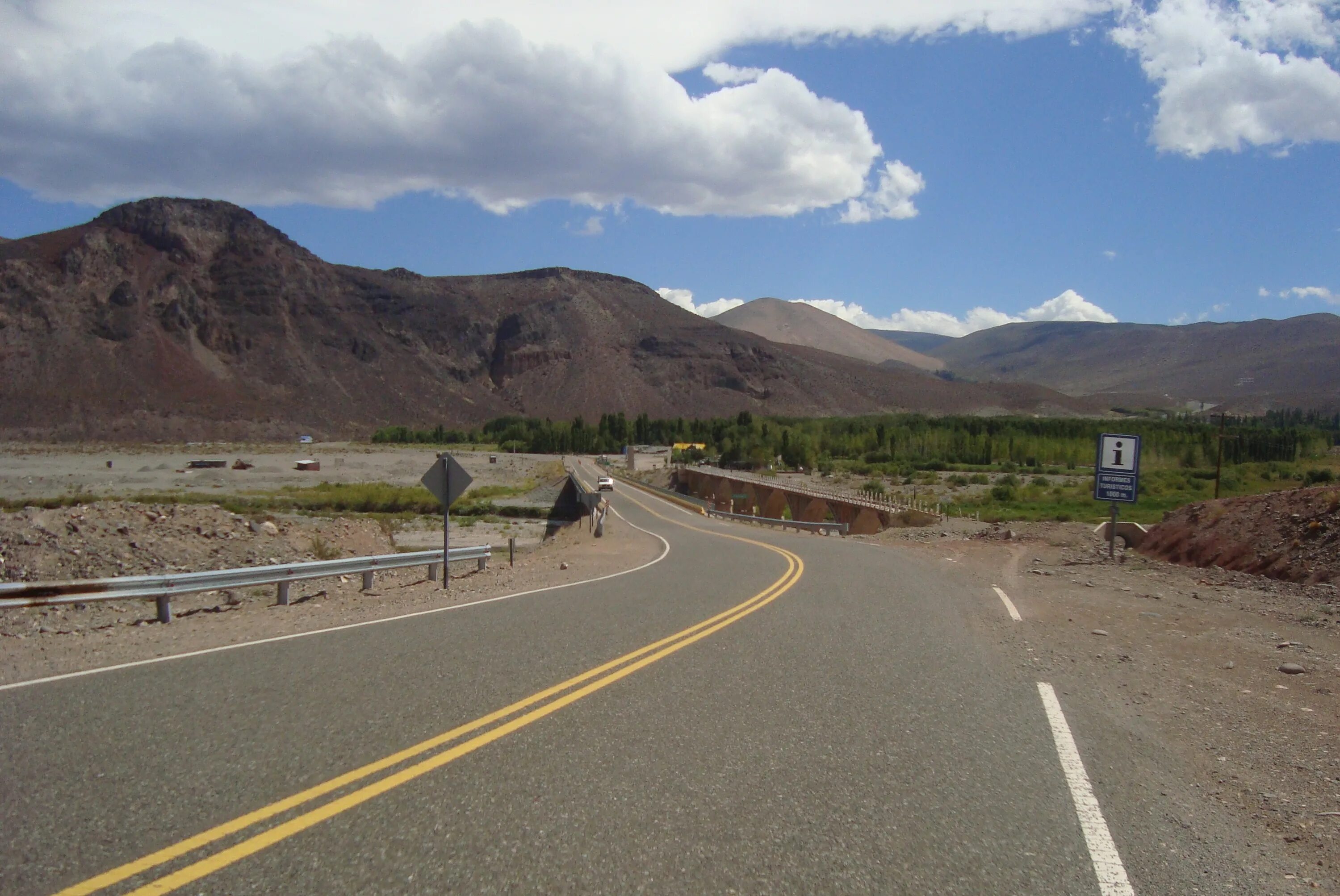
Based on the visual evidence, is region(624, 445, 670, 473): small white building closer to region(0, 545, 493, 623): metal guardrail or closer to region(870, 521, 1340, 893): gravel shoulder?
region(0, 545, 493, 623): metal guardrail

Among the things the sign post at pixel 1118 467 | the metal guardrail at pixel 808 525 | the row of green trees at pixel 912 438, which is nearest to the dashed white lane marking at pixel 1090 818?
the sign post at pixel 1118 467

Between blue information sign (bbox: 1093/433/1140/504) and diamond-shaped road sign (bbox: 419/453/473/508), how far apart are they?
1299 centimetres

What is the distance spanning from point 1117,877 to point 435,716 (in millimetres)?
4414

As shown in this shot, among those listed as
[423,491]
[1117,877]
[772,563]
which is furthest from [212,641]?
[423,491]

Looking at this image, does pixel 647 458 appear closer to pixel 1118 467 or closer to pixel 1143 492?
pixel 1143 492

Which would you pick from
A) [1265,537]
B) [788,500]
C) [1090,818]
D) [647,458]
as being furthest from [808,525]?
[647,458]

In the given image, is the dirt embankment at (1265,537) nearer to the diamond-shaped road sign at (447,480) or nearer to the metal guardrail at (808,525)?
the diamond-shaped road sign at (447,480)

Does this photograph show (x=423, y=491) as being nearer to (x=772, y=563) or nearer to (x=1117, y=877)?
(x=772, y=563)

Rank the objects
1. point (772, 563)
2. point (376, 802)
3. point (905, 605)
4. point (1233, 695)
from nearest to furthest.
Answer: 1. point (376, 802)
2. point (1233, 695)
3. point (905, 605)
4. point (772, 563)

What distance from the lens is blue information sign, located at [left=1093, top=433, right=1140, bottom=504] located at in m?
20.5

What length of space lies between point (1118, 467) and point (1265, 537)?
3.65m

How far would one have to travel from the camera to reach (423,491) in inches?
2670

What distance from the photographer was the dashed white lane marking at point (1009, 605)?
44.0 feet

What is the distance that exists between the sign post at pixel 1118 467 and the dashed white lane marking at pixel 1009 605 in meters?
4.42
